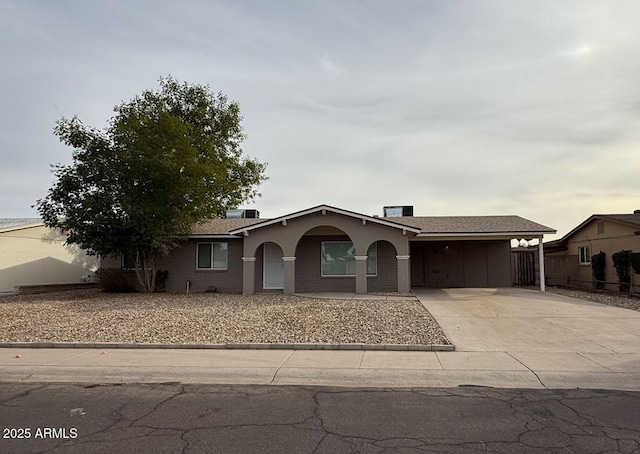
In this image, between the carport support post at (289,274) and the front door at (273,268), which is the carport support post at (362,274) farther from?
the front door at (273,268)

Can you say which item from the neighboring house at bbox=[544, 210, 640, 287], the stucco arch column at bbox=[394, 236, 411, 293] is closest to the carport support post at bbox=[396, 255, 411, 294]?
the stucco arch column at bbox=[394, 236, 411, 293]

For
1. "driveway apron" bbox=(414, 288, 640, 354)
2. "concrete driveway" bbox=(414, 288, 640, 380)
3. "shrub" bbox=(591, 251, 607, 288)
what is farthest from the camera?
"shrub" bbox=(591, 251, 607, 288)

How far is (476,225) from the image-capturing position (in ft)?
69.1

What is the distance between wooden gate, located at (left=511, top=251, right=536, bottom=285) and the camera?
24.5m

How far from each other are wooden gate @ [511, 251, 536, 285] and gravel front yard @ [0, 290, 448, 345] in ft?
36.2

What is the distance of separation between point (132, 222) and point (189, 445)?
1481cm

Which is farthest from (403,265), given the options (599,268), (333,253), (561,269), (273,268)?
(561,269)

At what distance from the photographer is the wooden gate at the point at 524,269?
24.5m

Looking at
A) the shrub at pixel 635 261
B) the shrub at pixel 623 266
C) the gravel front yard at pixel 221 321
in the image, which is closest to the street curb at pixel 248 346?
the gravel front yard at pixel 221 321

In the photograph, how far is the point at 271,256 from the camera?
69.6 ft

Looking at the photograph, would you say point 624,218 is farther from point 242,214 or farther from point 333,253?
point 242,214

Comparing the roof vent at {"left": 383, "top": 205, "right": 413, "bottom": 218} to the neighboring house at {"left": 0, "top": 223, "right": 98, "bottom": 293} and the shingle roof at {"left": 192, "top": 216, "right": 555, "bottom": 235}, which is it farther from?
the neighboring house at {"left": 0, "top": 223, "right": 98, "bottom": 293}

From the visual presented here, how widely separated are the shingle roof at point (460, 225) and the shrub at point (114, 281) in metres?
3.51

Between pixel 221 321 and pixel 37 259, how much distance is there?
16566 mm
